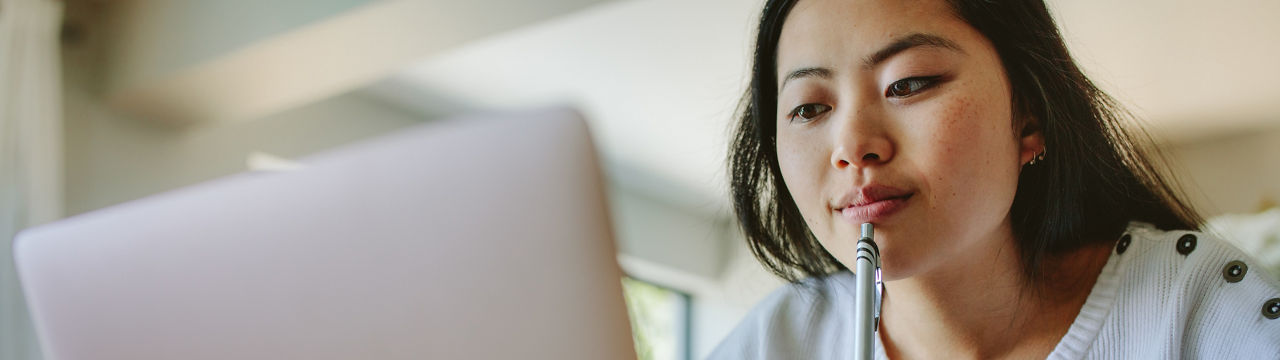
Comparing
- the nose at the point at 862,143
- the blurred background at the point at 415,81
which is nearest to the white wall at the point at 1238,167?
the blurred background at the point at 415,81

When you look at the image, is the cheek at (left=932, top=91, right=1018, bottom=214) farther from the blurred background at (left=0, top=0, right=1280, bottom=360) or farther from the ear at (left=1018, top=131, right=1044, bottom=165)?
the blurred background at (left=0, top=0, right=1280, bottom=360)

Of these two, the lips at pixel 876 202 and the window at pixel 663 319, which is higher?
the lips at pixel 876 202

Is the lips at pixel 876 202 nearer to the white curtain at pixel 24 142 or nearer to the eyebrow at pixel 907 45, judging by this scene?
the eyebrow at pixel 907 45

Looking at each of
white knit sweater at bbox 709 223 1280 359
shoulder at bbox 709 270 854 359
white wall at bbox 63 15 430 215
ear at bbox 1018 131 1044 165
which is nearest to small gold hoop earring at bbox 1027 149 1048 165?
ear at bbox 1018 131 1044 165

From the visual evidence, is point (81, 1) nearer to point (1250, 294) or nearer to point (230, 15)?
point (230, 15)

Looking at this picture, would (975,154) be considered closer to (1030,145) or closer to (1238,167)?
(1030,145)

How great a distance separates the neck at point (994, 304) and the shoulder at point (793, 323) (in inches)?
5.2

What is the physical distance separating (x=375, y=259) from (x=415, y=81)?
386 centimetres

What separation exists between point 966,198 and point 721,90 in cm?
346

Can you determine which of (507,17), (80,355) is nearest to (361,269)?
(80,355)

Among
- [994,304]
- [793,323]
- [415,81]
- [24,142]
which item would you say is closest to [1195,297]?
[994,304]

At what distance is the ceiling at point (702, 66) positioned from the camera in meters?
3.66

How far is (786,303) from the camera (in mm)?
1136

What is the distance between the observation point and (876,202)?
0.85 metres
